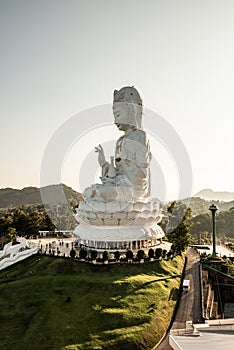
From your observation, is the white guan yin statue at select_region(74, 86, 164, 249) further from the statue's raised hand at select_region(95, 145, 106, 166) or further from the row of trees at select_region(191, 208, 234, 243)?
the row of trees at select_region(191, 208, 234, 243)

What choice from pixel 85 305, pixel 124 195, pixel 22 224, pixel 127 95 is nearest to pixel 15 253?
pixel 124 195

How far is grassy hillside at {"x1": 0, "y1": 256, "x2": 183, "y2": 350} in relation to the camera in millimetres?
17297

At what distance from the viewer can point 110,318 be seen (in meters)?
18.7

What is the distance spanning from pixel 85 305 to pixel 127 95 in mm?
20164

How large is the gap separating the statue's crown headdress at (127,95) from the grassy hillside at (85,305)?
15255mm

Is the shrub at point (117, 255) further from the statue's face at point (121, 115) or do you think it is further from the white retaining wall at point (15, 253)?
the statue's face at point (121, 115)


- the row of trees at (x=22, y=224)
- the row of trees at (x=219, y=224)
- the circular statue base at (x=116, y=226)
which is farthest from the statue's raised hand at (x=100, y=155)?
the row of trees at (x=219, y=224)

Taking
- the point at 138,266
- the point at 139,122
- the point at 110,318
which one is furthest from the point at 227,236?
the point at 110,318

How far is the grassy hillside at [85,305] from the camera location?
1730cm

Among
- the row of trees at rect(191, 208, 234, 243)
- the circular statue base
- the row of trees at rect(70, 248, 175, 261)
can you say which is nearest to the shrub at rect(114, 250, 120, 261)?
the row of trees at rect(70, 248, 175, 261)

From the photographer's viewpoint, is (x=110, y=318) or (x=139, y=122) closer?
(x=110, y=318)

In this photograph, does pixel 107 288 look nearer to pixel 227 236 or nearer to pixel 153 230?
pixel 153 230

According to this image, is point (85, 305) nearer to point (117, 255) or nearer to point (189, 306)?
point (189, 306)

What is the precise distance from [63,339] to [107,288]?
490 centimetres
